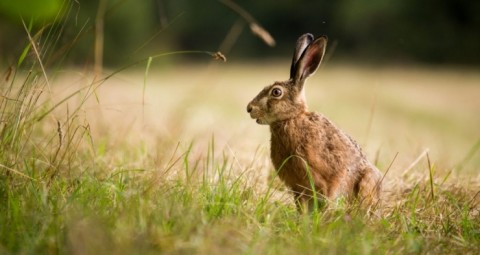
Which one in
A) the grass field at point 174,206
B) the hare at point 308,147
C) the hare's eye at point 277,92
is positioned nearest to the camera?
the grass field at point 174,206

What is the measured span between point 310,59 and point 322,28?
17.0 meters

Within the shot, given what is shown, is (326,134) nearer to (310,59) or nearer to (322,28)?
(310,59)

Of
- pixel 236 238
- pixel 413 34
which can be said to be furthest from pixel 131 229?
pixel 413 34

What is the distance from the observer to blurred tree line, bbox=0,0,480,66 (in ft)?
50.6

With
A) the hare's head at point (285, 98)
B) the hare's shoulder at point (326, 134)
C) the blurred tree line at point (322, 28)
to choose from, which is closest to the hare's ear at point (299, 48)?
the hare's head at point (285, 98)

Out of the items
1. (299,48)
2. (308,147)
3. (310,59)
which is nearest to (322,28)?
(299,48)

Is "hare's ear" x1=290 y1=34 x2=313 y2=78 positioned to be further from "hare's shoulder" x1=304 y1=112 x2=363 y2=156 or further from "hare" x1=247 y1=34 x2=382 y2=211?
"hare's shoulder" x1=304 y1=112 x2=363 y2=156

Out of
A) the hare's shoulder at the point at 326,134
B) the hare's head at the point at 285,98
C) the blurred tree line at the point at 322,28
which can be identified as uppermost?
the blurred tree line at the point at 322,28

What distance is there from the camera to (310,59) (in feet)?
11.0

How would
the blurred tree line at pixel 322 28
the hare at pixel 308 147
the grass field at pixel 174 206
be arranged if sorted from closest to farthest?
the grass field at pixel 174 206
the hare at pixel 308 147
the blurred tree line at pixel 322 28

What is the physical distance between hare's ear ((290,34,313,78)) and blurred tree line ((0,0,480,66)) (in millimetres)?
10833

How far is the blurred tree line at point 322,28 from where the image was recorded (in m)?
15.4

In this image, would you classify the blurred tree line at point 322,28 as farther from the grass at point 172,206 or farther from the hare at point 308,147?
the hare at point 308,147

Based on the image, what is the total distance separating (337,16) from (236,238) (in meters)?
17.3
